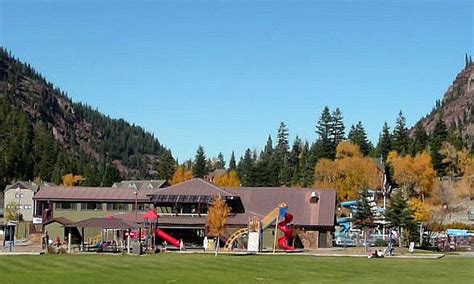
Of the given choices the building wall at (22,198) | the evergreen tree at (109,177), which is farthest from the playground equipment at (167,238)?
the evergreen tree at (109,177)

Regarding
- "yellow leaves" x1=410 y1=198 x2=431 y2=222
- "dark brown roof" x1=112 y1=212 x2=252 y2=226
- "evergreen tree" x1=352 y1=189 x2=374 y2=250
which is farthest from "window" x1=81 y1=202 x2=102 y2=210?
"yellow leaves" x1=410 y1=198 x2=431 y2=222

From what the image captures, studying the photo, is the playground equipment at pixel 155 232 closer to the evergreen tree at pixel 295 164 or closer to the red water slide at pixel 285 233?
the red water slide at pixel 285 233

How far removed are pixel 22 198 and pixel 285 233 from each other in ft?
245

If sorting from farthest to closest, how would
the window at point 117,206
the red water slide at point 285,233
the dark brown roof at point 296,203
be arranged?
the window at point 117,206, the dark brown roof at point 296,203, the red water slide at point 285,233

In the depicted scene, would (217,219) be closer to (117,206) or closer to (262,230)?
(262,230)

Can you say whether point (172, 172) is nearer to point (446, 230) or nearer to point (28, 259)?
point (446, 230)

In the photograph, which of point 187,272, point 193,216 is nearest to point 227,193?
point 193,216

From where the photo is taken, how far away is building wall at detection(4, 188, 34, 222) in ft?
404

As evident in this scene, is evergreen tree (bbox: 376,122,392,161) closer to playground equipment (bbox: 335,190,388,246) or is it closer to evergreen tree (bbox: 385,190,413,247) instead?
playground equipment (bbox: 335,190,388,246)

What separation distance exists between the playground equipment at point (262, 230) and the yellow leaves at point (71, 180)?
282 ft

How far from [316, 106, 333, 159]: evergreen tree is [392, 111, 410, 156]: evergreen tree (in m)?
11.1

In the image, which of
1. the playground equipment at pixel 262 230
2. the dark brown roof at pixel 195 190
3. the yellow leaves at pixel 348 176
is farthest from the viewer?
the yellow leaves at pixel 348 176

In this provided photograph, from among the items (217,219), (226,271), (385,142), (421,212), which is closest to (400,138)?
(385,142)

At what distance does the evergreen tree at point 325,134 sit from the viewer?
379 feet
